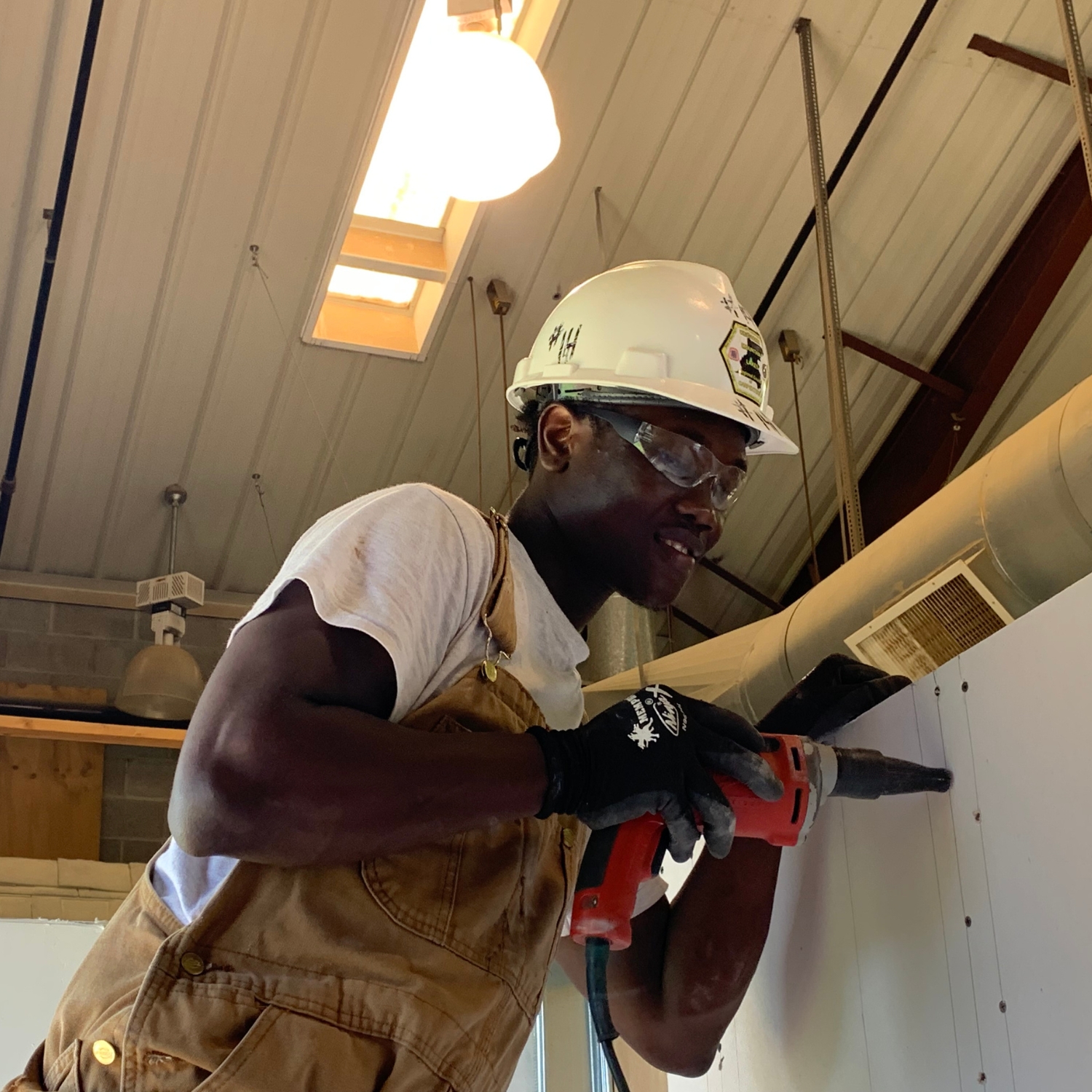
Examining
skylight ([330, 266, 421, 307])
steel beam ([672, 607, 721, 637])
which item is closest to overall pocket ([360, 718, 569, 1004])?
skylight ([330, 266, 421, 307])

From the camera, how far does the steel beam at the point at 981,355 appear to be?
4.51 metres

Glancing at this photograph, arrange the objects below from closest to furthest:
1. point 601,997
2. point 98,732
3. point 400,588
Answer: point 400,588
point 601,997
point 98,732

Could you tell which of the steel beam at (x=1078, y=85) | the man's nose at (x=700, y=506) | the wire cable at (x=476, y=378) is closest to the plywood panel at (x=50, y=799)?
the wire cable at (x=476, y=378)

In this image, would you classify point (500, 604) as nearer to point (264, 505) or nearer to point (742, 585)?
point (264, 505)

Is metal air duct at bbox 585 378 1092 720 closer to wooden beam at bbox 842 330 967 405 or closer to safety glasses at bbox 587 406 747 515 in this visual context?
safety glasses at bbox 587 406 747 515

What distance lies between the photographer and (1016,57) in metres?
4.23

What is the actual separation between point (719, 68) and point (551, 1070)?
11.1 feet

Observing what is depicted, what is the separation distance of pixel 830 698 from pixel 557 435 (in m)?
0.55

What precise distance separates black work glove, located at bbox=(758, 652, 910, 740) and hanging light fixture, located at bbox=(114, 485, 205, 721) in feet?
11.0

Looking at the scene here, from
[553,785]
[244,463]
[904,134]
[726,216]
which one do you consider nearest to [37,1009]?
[244,463]

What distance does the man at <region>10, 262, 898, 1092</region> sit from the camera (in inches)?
47.4

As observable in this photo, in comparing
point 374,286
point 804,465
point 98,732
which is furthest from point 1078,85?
point 98,732

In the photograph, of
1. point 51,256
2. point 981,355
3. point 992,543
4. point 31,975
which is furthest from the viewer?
point 981,355

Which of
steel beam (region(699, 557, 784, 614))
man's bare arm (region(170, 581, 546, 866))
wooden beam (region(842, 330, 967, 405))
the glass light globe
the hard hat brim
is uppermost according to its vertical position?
wooden beam (region(842, 330, 967, 405))
